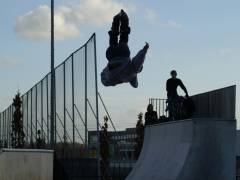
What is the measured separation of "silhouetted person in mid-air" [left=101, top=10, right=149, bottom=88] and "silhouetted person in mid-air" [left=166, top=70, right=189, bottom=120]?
12.9ft

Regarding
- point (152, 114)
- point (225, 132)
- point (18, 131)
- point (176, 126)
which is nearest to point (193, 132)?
point (225, 132)

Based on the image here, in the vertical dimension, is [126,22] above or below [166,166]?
above

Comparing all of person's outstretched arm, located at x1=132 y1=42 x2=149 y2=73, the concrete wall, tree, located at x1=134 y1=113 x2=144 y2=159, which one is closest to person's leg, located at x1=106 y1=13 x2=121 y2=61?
person's outstretched arm, located at x1=132 y1=42 x2=149 y2=73

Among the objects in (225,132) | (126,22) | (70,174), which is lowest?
(70,174)

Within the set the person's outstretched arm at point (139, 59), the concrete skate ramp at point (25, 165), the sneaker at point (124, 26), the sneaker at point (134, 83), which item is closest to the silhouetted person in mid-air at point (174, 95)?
the sneaker at point (134, 83)

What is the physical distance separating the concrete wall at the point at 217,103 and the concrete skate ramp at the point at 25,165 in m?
4.77

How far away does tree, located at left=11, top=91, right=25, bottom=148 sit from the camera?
4753 cm

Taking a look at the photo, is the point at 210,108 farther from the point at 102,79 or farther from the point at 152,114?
the point at 152,114

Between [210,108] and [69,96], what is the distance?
34.2 ft

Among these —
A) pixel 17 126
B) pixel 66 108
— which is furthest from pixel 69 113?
pixel 17 126

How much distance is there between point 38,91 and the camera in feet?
121

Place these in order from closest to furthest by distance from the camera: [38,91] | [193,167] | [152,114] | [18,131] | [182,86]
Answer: [193,167], [182,86], [152,114], [38,91], [18,131]

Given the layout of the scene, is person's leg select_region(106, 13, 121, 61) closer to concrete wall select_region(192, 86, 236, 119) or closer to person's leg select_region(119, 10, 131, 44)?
person's leg select_region(119, 10, 131, 44)

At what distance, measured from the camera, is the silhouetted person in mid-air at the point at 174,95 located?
1823 cm
